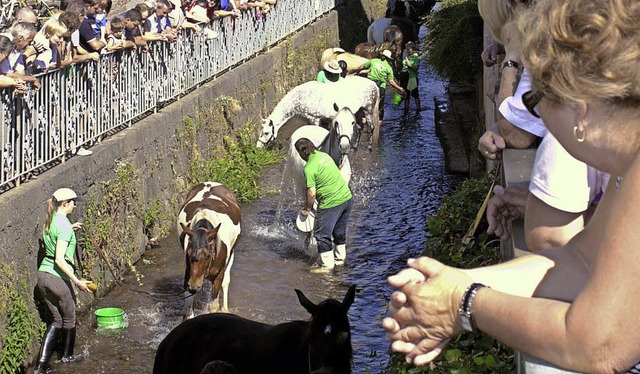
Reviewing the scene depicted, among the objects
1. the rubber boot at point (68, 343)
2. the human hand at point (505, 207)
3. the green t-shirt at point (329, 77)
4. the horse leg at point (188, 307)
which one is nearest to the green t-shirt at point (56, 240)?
the rubber boot at point (68, 343)

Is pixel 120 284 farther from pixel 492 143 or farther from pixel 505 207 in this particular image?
pixel 505 207

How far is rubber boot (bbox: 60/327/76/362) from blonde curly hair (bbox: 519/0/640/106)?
303 inches

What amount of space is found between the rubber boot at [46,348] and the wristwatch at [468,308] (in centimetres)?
729

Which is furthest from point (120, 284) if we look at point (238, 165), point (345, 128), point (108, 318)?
point (238, 165)

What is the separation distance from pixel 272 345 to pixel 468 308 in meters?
4.35

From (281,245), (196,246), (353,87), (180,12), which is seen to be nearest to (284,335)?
(196,246)

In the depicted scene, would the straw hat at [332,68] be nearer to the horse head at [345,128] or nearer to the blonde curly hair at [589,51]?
the horse head at [345,128]

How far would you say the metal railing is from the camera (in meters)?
9.38

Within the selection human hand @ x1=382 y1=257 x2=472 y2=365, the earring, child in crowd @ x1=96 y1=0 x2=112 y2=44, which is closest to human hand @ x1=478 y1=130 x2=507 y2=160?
human hand @ x1=382 y1=257 x2=472 y2=365

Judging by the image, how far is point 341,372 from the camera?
253 inches

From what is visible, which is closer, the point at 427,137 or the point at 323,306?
the point at 323,306

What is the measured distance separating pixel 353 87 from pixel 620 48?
16172mm

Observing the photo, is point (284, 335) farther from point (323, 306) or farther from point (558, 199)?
point (558, 199)

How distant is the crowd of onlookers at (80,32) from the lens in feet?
30.3
